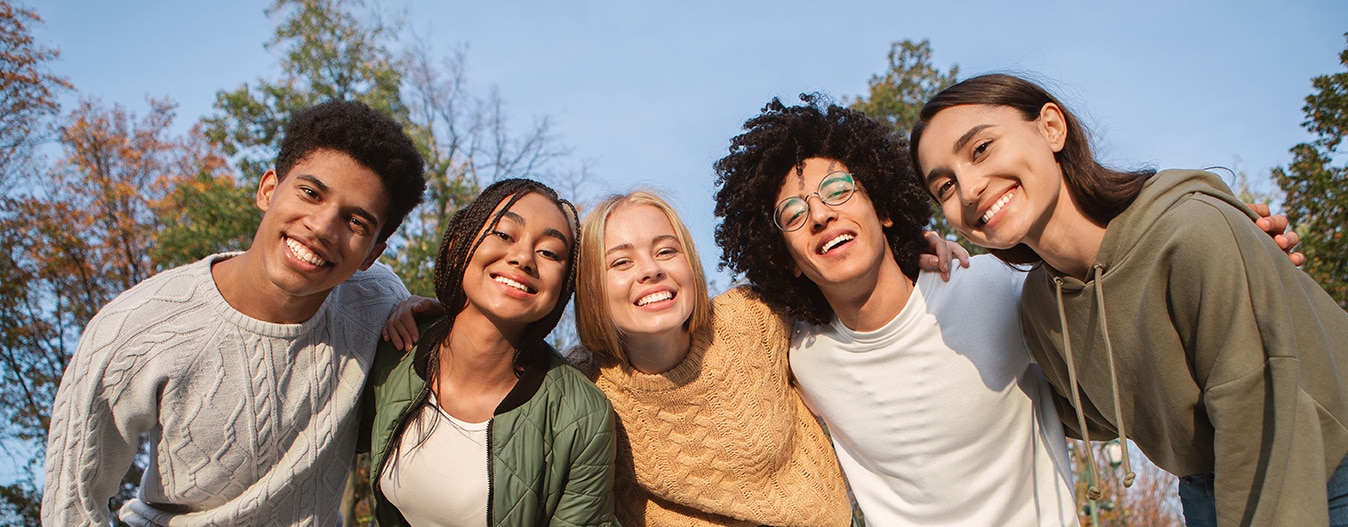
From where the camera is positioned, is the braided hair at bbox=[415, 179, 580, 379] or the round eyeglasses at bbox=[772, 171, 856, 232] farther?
the round eyeglasses at bbox=[772, 171, 856, 232]

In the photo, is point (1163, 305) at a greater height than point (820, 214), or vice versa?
point (820, 214)

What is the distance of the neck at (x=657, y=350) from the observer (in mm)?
3652

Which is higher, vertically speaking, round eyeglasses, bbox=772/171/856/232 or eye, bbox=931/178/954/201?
round eyeglasses, bbox=772/171/856/232

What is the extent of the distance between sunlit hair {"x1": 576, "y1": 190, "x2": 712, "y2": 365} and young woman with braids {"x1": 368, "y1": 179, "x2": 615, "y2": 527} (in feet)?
0.38

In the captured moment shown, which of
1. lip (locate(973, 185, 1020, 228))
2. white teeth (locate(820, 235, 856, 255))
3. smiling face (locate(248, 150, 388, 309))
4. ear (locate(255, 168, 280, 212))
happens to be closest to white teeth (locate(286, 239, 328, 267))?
smiling face (locate(248, 150, 388, 309))

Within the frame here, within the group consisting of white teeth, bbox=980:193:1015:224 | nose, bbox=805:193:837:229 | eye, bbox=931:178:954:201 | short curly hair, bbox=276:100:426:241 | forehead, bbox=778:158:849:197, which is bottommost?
white teeth, bbox=980:193:1015:224

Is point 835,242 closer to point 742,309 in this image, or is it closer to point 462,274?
point 742,309

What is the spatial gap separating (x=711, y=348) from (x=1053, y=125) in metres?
1.74

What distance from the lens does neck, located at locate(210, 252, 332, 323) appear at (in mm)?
3281

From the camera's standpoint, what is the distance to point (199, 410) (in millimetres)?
3182

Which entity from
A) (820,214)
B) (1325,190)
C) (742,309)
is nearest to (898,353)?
(820,214)

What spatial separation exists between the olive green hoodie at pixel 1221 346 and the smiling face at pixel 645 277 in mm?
1549

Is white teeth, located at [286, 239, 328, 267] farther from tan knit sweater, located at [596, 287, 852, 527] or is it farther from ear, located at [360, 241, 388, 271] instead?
tan knit sweater, located at [596, 287, 852, 527]

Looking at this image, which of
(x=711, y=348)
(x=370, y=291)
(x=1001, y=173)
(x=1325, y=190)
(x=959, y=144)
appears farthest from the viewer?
(x=1325, y=190)
